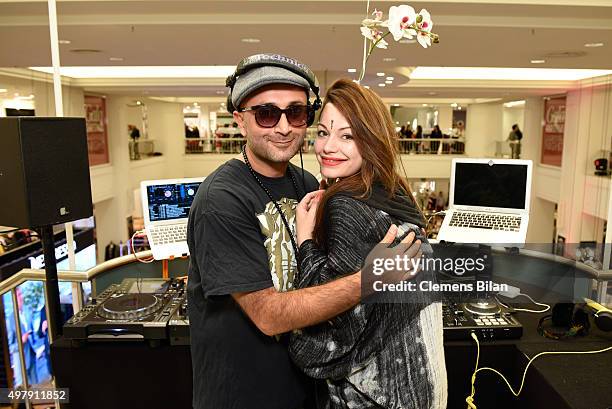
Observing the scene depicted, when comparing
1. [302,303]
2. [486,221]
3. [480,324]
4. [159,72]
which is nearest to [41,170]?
[302,303]

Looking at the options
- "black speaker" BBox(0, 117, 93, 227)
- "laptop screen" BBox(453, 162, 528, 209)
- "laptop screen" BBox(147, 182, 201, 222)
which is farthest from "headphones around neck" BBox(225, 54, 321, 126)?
"laptop screen" BBox(453, 162, 528, 209)

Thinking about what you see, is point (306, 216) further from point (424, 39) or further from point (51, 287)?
point (51, 287)

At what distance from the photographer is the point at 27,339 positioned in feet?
19.9

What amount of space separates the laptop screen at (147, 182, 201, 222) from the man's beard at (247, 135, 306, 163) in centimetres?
117

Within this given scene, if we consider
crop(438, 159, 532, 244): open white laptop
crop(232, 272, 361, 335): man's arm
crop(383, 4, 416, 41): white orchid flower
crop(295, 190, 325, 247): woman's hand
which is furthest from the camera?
crop(438, 159, 532, 244): open white laptop

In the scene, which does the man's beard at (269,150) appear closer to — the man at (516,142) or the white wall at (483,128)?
the man at (516,142)

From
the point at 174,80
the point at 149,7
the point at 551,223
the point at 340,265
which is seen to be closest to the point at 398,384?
the point at 340,265

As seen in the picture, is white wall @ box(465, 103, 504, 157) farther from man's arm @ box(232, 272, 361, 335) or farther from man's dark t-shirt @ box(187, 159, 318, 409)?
man's arm @ box(232, 272, 361, 335)

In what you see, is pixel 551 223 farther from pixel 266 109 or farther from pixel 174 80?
pixel 266 109

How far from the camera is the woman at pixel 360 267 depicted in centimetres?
121

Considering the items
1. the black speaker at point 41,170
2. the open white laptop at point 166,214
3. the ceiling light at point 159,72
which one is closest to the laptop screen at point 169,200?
the open white laptop at point 166,214

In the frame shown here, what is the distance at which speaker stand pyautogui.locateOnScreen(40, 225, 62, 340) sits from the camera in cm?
223

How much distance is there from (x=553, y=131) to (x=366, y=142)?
11.2 m

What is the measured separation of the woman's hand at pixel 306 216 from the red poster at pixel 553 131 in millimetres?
10708
